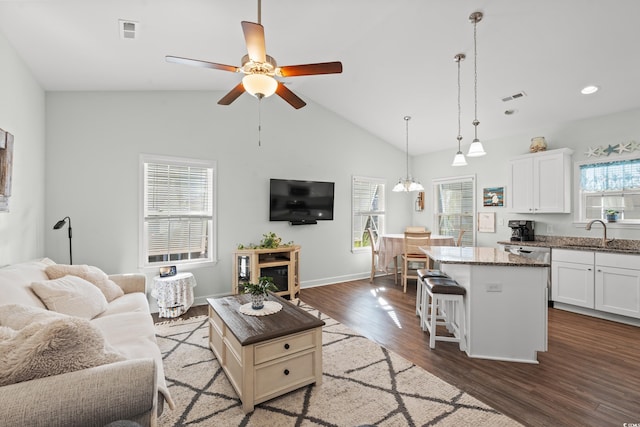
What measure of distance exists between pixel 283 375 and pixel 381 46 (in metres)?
3.62

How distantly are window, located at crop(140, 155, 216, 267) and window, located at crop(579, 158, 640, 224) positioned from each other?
213 inches

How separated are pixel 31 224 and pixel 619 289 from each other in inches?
260

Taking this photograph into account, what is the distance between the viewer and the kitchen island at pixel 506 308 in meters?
2.51

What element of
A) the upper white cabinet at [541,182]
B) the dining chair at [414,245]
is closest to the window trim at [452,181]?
the upper white cabinet at [541,182]

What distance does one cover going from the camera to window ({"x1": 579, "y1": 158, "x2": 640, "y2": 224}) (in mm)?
3762

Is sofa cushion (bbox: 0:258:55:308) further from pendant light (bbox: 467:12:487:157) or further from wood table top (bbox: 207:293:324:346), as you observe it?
pendant light (bbox: 467:12:487:157)

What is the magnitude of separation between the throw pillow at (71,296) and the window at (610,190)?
5.93 m

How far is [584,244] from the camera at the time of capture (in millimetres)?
3967

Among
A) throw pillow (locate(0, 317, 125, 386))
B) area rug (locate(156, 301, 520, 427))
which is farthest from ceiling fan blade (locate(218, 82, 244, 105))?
area rug (locate(156, 301, 520, 427))

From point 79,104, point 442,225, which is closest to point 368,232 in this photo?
point 442,225

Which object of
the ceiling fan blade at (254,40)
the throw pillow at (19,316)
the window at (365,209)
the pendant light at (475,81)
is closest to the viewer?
the throw pillow at (19,316)

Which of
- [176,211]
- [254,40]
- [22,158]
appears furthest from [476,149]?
[22,158]

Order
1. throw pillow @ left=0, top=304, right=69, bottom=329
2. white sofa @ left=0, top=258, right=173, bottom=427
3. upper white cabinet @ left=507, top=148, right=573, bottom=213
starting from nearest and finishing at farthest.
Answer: white sofa @ left=0, top=258, right=173, bottom=427 < throw pillow @ left=0, top=304, right=69, bottom=329 < upper white cabinet @ left=507, top=148, right=573, bottom=213

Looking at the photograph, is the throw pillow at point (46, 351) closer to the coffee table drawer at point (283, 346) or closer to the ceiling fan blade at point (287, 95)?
the coffee table drawer at point (283, 346)
